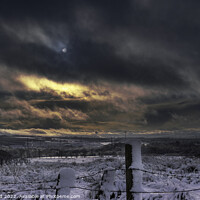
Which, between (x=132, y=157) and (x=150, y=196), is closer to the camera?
(x=132, y=157)

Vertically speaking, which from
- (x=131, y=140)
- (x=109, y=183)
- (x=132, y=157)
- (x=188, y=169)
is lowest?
(x=188, y=169)

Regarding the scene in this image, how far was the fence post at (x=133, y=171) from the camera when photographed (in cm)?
526

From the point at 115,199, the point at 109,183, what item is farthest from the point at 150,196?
the point at 109,183

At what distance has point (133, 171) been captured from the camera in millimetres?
5297

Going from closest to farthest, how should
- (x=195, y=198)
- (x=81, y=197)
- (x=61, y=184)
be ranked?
1. (x=61, y=184)
2. (x=195, y=198)
3. (x=81, y=197)

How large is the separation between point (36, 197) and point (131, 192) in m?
5.44

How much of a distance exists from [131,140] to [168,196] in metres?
4.70

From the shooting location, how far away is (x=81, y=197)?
360 inches

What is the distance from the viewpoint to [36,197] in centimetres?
897

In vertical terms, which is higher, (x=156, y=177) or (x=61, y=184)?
(x=61, y=184)

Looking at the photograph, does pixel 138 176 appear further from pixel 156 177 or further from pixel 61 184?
pixel 156 177

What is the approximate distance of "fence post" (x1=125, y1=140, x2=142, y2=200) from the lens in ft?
17.3

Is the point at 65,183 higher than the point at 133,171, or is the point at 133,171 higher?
the point at 133,171

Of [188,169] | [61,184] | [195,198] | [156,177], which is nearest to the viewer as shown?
[61,184]
